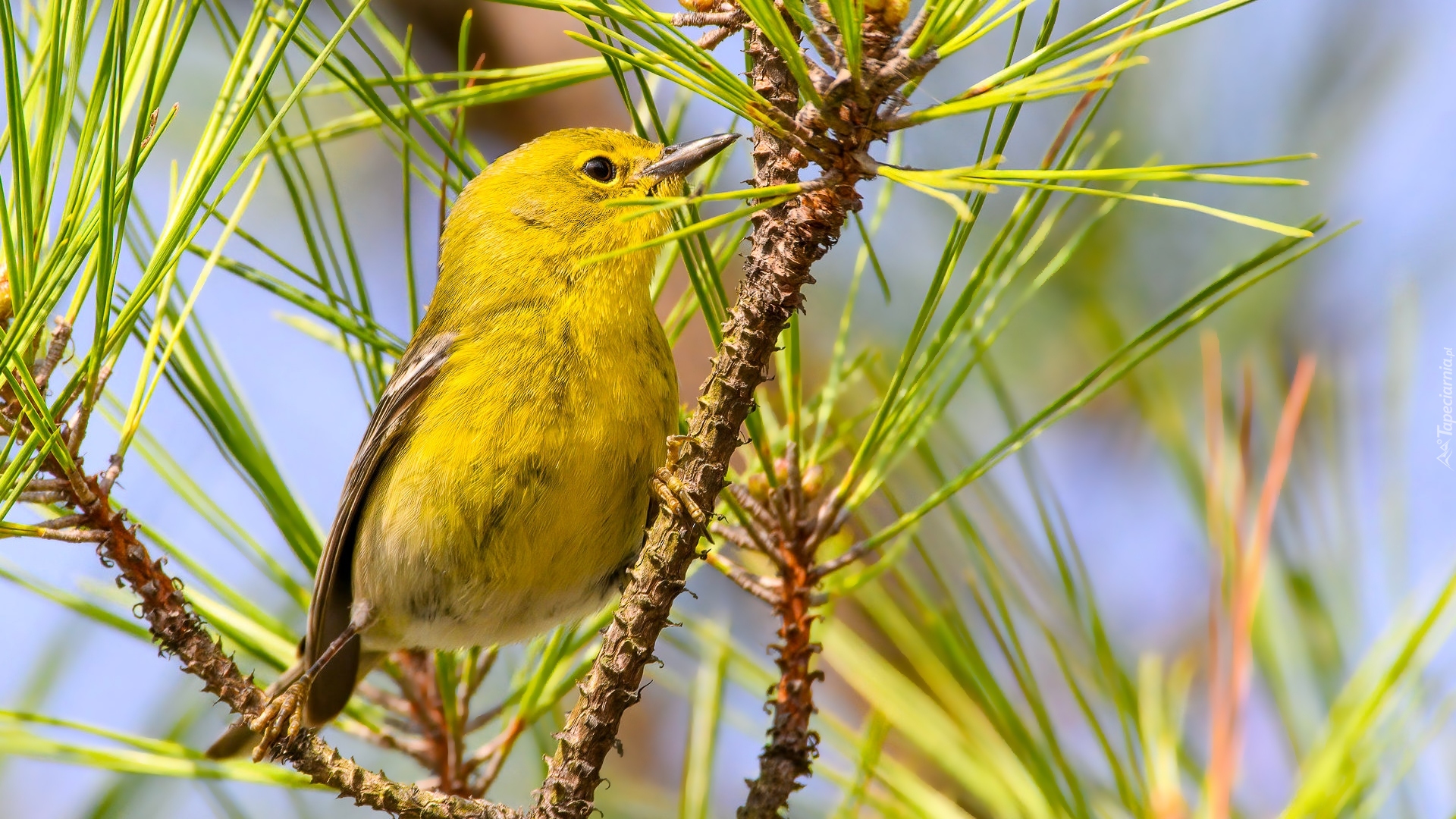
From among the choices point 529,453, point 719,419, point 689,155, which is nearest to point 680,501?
point 719,419

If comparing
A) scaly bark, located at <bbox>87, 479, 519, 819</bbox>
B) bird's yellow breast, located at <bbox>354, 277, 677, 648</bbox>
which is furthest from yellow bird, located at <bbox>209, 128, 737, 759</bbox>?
scaly bark, located at <bbox>87, 479, 519, 819</bbox>

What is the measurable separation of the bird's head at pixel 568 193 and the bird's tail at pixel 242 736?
→ 39.6 inches

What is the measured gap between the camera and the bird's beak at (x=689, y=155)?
2336 mm

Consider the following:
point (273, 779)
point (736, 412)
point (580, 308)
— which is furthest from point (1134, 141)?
point (273, 779)

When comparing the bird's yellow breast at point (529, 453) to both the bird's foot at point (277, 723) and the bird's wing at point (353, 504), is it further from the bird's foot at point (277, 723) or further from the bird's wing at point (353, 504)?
the bird's foot at point (277, 723)

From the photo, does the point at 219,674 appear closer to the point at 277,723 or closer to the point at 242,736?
the point at 277,723

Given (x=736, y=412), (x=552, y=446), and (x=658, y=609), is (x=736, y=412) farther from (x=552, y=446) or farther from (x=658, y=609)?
(x=552, y=446)

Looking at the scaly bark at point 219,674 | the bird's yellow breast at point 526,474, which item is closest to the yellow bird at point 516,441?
the bird's yellow breast at point 526,474

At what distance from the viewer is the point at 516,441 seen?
7.51 ft

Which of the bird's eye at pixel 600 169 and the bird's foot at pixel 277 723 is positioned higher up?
the bird's eye at pixel 600 169

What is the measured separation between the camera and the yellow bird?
2.28 m

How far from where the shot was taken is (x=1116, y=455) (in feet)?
12.8

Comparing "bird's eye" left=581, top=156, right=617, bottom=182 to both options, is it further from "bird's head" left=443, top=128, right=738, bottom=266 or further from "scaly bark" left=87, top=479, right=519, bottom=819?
"scaly bark" left=87, top=479, right=519, bottom=819

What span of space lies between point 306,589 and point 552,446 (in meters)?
0.77
